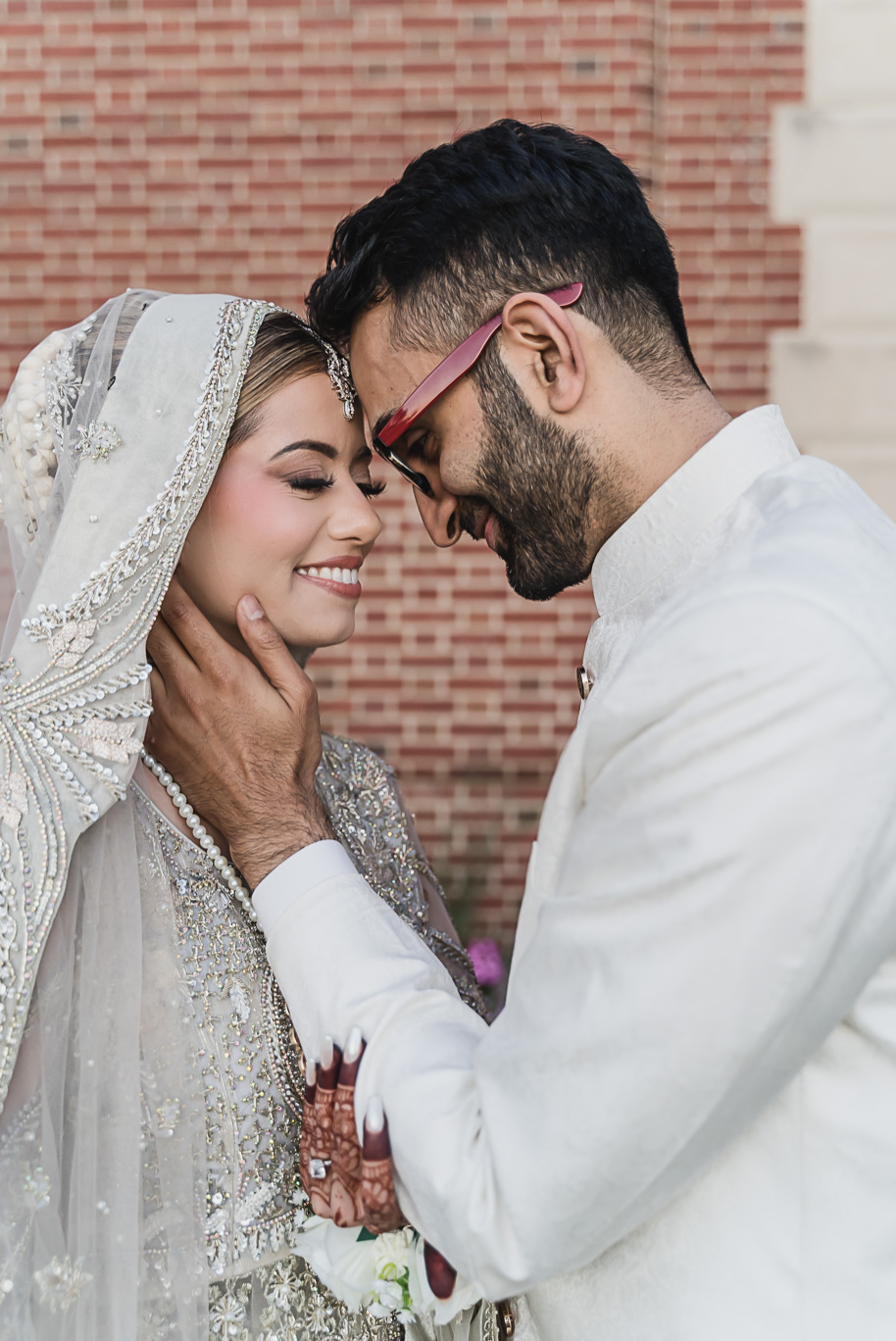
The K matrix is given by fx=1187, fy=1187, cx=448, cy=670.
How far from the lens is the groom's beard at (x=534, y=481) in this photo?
1716 mm

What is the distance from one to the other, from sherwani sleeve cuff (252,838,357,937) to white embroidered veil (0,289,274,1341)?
22 centimetres

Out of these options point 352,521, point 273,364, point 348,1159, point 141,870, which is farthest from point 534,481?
point 348,1159

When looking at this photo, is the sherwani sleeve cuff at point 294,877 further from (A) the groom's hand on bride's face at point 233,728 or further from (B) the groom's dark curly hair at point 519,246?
(B) the groom's dark curly hair at point 519,246

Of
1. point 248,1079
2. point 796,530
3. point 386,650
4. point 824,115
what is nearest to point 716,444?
point 796,530

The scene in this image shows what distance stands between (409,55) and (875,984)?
13.4ft

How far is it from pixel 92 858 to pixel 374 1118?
65 cm

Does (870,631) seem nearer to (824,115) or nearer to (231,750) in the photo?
(231,750)

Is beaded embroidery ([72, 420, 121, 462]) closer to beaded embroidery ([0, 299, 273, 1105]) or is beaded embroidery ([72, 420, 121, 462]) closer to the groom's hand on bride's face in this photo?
beaded embroidery ([0, 299, 273, 1105])

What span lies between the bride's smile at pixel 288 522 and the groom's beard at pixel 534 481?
1.24 ft

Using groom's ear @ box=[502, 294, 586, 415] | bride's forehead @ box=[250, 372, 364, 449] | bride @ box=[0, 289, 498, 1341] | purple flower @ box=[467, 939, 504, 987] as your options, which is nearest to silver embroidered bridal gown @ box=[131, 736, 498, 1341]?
bride @ box=[0, 289, 498, 1341]

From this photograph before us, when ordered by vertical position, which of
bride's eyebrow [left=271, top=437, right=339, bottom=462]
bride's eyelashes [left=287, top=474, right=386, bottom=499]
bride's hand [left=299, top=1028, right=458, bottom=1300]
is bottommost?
bride's hand [left=299, top=1028, right=458, bottom=1300]

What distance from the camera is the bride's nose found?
6.99 feet

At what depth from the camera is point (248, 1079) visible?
70.2 inches

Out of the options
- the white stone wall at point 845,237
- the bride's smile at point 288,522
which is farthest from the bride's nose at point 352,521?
the white stone wall at point 845,237
